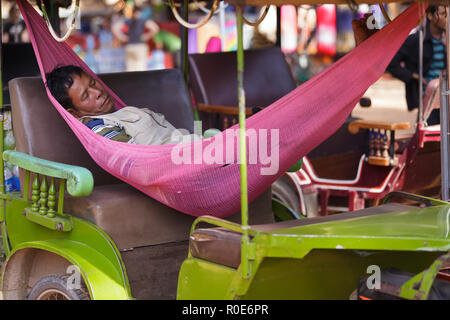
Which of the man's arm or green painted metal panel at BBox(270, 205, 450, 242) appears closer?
green painted metal panel at BBox(270, 205, 450, 242)

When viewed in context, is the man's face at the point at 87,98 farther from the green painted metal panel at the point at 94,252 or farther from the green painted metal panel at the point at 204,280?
the green painted metal panel at the point at 204,280

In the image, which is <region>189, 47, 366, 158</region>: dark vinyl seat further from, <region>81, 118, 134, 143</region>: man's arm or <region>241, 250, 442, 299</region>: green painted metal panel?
<region>241, 250, 442, 299</region>: green painted metal panel

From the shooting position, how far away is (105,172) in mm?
3609

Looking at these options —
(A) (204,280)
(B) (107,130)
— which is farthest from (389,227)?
(B) (107,130)

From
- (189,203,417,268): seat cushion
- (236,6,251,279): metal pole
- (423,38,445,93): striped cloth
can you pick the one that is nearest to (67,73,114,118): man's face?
(189,203,417,268): seat cushion

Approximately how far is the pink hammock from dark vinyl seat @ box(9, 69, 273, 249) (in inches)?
5.8

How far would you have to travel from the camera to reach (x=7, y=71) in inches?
213

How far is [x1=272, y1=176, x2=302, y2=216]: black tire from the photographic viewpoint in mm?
4902

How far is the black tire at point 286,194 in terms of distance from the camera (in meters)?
4.90

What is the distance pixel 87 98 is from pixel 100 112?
9 centimetres
